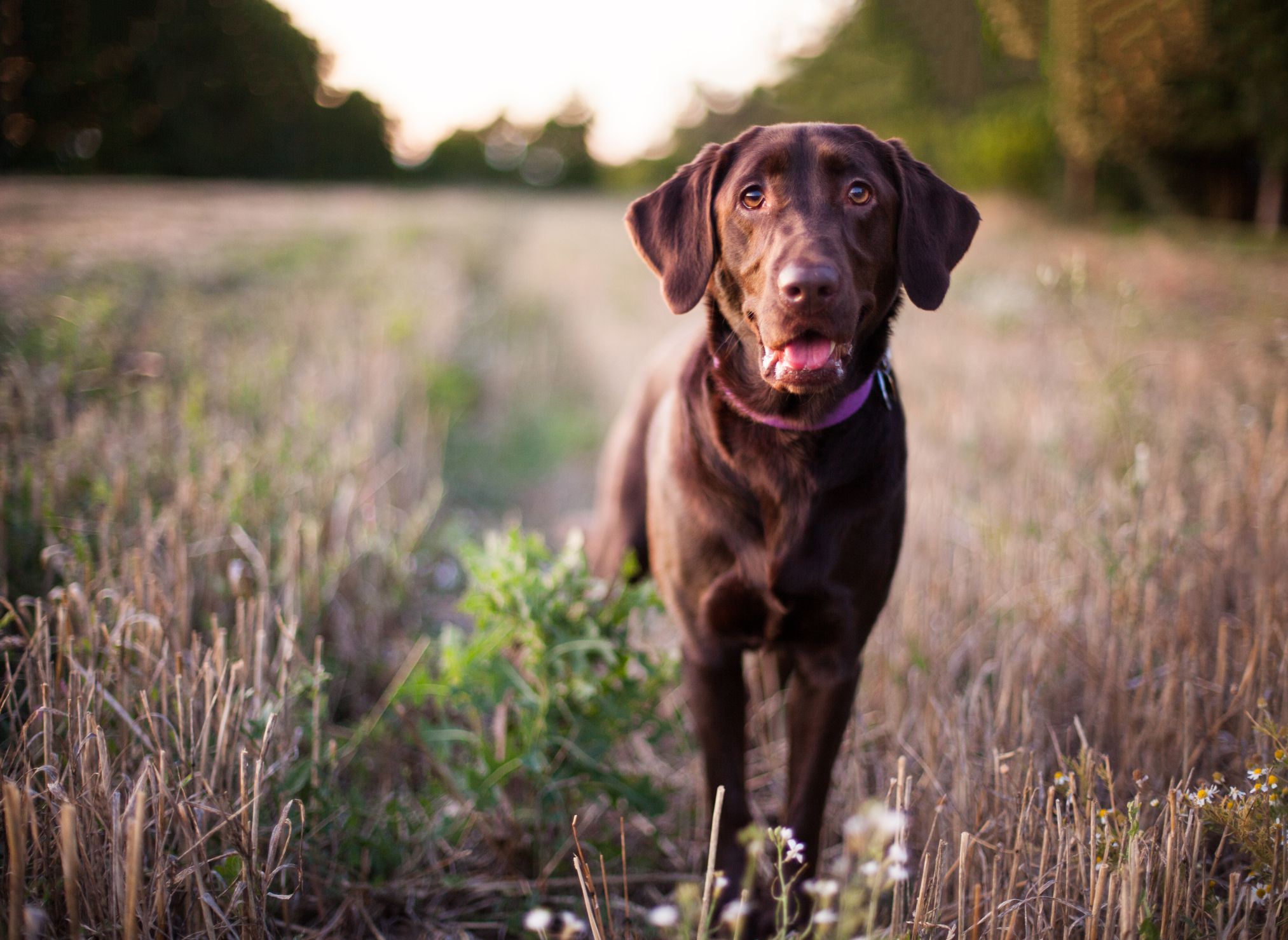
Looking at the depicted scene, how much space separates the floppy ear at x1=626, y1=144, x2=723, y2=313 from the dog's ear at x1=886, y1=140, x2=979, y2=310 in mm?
489

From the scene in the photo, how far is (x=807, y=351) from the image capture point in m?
1.69

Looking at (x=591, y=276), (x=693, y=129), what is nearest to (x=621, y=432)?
(x=591, y=276)

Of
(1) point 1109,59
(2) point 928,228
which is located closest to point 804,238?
(2) point 928,228

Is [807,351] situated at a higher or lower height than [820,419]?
higher

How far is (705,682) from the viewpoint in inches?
77.7

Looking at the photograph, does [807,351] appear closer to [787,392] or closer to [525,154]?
[787,392]

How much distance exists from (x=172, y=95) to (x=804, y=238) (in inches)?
1177

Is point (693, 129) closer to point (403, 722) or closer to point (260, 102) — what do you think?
point (260, 102)

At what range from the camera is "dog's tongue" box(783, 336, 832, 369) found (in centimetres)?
167

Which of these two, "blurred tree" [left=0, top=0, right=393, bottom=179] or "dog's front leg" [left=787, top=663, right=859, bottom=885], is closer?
"dog's front leg" [left=787, top=663, right=859, bottom=885]

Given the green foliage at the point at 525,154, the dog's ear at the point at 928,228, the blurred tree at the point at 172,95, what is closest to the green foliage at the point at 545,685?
the dog's ear at the point at 928,228

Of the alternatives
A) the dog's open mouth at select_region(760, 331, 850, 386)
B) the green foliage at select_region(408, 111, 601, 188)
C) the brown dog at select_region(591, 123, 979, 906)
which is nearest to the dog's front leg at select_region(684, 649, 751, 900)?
the brown dog at select_region(591, 123, 979, 906)

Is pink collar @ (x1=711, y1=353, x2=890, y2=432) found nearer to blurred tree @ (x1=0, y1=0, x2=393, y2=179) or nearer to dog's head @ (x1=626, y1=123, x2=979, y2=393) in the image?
dog's head @ (x1=626, y1=123, x2=979, y2=393)

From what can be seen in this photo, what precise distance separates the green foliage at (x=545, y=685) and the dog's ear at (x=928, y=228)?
1.14 meters
